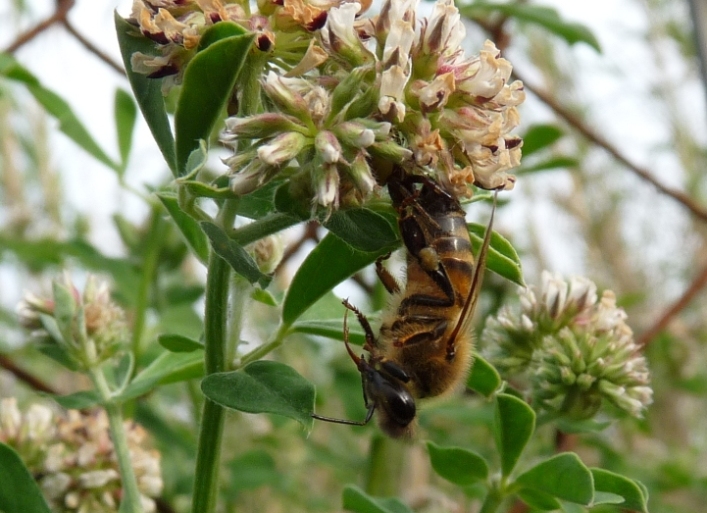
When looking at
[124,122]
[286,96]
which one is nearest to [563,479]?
[286,96]

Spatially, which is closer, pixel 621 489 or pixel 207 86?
pixel 207 86

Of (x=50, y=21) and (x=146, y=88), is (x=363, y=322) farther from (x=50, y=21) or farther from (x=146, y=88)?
(x=50, y=21)

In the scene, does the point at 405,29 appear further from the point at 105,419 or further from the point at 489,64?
the point at 105,419

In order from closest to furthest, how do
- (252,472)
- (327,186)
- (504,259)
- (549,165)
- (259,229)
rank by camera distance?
(327,186) → (259,229) → (504,259) → (252,472) → (549,165)

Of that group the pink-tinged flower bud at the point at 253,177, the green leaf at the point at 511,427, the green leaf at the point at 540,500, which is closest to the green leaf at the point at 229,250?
the pink-tinged flower bud at the point at 253,177

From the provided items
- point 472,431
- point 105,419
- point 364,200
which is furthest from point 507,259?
point 472,431

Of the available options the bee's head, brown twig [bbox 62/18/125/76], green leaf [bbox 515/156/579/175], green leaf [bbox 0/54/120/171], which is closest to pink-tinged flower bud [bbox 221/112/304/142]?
the bee's head
